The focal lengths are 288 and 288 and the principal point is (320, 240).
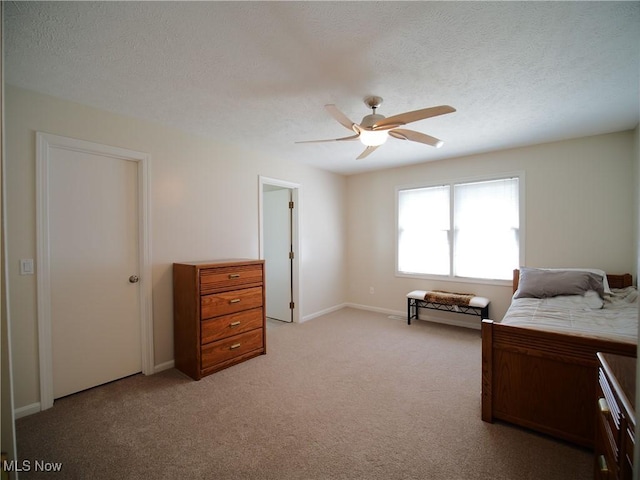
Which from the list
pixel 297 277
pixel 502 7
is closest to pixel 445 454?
pixel 502 7

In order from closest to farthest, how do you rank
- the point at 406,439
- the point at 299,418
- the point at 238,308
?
the point at 406,439 → the point at 299,418 → the point at 238,308

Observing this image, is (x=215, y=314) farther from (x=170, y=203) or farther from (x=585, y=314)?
(x=585, y=314)

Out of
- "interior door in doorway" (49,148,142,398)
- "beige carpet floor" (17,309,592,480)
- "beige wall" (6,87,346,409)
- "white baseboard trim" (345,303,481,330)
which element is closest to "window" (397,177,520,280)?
"white baseboard trim" (345,303,481,330)

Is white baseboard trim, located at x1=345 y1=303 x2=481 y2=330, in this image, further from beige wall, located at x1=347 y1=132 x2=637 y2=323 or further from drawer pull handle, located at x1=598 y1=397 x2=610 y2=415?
drawer pull handle, located at x1=598 y1=397 x2=610 y2=415

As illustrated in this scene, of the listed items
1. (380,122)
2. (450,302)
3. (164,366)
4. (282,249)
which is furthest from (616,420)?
(282,249)

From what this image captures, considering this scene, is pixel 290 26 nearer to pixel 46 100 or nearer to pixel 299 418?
pixel 46 100

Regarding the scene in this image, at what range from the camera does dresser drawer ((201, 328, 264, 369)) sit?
2816 mm

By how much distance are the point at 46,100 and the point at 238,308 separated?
2.40 meters

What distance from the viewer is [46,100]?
90.8 inches

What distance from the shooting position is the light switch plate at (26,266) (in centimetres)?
220

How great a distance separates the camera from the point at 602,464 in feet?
4.07

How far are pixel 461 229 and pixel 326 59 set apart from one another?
11.1ft

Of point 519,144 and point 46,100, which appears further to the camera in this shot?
point 519,144

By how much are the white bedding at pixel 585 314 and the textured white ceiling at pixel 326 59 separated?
179 cm
